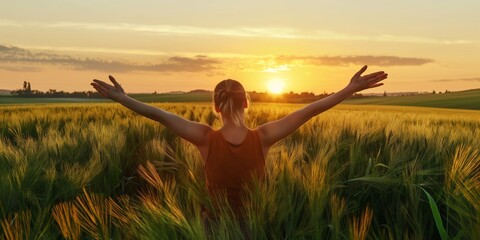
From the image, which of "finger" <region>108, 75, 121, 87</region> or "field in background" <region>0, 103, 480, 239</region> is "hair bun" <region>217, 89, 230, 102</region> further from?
"finger" <region>108, 75, 121, 87</region>

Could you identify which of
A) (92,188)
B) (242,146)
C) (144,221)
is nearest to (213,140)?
(242,146)

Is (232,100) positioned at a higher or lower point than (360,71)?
lower

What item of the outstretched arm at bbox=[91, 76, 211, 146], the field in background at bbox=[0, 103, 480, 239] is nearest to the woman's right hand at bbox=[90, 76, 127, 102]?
the outstretched arm at bbox=[91, 76, 211, 146]

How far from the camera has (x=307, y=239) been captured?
172 centimetres

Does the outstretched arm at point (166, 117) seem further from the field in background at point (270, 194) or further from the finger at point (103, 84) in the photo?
the field in background at point (270, 194)

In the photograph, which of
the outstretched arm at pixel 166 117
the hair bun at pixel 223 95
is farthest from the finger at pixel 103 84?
the hair bun at pixel 223 95

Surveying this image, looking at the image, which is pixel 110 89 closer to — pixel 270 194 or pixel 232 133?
pixel 232 133

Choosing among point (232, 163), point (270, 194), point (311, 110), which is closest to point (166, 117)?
point (232, 163)

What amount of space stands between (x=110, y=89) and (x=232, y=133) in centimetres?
71

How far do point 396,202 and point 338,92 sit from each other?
0.67 metres

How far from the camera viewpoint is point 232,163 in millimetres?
2607

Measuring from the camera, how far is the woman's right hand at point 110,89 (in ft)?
8.75

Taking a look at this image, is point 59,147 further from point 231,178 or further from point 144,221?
point 144,221

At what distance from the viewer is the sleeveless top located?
2.60 m
